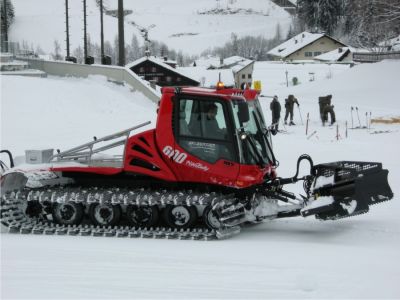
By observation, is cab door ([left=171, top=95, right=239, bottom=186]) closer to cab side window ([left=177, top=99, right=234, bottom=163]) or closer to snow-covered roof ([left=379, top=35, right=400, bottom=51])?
cab side window ([left=177, top=99, right=234, bottom=163])

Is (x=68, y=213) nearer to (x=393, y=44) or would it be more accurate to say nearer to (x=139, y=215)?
(x=139, y=215)

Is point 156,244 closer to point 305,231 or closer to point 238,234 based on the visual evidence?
point 238,234

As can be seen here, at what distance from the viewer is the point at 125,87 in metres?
33.2

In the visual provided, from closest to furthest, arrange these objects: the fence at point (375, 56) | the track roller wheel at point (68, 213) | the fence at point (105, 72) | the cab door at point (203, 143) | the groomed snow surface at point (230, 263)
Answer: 1. the groomed snow surface at point (230, 263)
2. the cab door at point (203, 143)
3. the track roller wheel at point (68, 213)
4. the fence at point (105, 72)
5. the fence at point (375, 56)

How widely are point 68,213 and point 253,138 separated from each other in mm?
3294

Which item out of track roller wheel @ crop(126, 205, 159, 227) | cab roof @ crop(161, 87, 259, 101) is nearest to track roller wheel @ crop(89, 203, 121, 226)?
track roller wheel @ crop(126, 205, 159, 227)

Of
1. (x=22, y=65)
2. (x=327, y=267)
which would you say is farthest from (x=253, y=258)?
(x=22, y=65)

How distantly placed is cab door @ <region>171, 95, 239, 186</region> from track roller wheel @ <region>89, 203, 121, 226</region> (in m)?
1.19

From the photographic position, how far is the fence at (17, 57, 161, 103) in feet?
107

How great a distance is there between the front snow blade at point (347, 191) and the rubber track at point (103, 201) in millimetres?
1354

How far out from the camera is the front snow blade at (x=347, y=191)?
948cm

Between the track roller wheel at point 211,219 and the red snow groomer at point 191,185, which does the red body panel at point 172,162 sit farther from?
the track roller wheel at point 211,219

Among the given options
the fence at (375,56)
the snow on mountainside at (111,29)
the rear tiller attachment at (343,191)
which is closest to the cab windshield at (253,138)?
the rear tiller attachment at (343,191)

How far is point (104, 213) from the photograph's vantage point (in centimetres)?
1040
